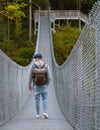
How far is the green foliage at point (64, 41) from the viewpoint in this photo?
171 ft

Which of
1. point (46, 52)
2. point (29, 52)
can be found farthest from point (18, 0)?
point (46, 52)

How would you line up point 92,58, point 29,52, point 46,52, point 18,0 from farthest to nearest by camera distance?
point 18,0, point 29,52, point 46,52, point 92,58

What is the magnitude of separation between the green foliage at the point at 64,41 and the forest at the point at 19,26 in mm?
2070

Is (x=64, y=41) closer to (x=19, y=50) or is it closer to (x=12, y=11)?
(x=19, y=50)

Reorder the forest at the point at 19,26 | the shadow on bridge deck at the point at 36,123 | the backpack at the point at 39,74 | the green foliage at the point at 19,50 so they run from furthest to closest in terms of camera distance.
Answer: the forest at the point at 19,26
the green foliage at the point at 19,50
the backpack at the point at 39,74
the shadow on bridge deck at the point at 36,123

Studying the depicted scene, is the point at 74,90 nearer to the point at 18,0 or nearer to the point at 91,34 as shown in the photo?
the point at 91,34

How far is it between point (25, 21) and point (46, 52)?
1938cm

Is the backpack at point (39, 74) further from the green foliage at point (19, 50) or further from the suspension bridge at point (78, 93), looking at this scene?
the green foliage at point (19, 50)

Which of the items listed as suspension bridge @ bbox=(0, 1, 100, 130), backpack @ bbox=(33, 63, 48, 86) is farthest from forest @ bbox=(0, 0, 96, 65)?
suspension bridge @ bbox=(0, 1, 100, 130)

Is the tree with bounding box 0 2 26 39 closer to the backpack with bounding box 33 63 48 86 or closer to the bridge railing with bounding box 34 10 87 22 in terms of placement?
the bridge railing with bounding box 34 10 87 22

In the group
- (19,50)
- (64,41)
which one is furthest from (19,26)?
(19,50)

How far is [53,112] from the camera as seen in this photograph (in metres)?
16.8

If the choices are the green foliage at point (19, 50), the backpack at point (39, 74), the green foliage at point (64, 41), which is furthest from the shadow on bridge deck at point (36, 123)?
the green foliage at point (64, 41)

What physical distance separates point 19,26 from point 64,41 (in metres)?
7.55
